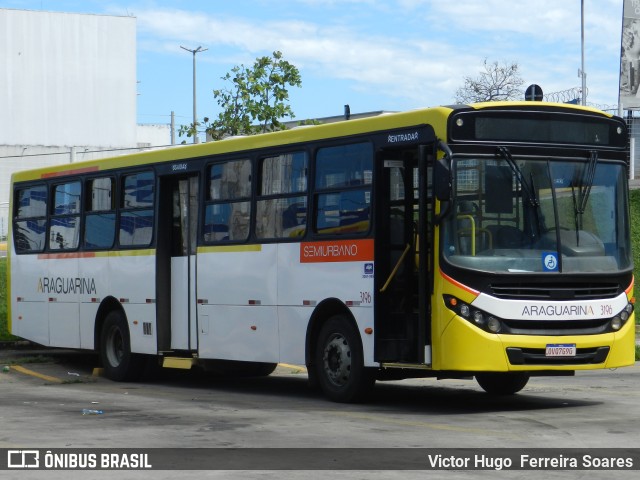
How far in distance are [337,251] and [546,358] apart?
2770 millimetres

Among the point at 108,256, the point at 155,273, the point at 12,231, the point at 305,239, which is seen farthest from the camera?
the point at 12,231

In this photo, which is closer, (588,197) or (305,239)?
(588,197)

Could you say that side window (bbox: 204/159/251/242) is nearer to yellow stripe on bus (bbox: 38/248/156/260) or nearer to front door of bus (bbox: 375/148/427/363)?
yellow stripe on bus (bbox: 38/248/156/260)

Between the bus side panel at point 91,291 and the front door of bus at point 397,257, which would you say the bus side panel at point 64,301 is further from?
the front door of bus at point 397,257

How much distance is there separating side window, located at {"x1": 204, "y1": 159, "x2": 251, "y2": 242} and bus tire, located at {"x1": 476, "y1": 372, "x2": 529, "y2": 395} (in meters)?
3.47

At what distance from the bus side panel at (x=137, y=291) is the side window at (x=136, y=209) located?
208 mm

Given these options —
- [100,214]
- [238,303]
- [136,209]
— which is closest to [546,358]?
[238,303]

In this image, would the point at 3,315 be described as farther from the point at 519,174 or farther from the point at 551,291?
the point at 551,291

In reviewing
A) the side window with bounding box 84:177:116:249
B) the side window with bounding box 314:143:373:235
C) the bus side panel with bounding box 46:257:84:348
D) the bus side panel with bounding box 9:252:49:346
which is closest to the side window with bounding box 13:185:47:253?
the bus side panel with bounding box 9:252:49:346

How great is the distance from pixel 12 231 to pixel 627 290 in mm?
12205

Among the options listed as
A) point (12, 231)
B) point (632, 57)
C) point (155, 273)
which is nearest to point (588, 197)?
point (155, 273)

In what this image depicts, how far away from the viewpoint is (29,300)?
71.0 feet

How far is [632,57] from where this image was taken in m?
50.1

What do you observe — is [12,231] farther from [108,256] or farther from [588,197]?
[588,197]
